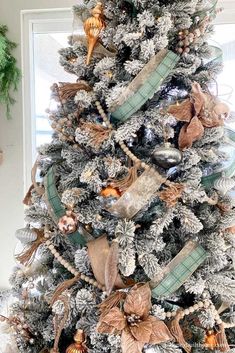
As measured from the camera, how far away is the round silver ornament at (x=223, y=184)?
2.61ft

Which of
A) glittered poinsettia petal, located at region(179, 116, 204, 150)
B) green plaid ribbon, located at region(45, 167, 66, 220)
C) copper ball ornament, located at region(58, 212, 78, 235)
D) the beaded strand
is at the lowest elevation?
the beaded strand

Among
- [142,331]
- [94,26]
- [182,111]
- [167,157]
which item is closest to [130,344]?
[142,331]

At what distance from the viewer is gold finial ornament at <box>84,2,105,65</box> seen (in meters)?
0.82

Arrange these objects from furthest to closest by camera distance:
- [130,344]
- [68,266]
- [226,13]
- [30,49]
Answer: [30,49], [226,13], [68,266], [130,344]

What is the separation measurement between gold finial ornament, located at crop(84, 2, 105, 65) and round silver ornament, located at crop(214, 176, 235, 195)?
41cm

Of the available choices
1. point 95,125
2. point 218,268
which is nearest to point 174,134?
point 95,125

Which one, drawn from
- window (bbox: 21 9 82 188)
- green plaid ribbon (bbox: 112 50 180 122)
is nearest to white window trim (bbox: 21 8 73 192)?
window (bbox: 21 9 82 188)

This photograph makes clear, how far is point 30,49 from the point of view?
1513 mm

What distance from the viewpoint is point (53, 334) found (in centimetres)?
84

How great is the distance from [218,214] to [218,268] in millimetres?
119

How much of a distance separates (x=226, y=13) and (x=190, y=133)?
2.88 ft

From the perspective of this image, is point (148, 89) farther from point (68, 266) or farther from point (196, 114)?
point (68, 266)

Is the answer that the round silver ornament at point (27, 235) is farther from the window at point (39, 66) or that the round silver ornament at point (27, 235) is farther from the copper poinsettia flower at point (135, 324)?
the window at point (39, 66)

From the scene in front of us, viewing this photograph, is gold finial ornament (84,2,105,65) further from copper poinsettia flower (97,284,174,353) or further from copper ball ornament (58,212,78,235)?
copper poinsettia flower (97,284,174,353)
